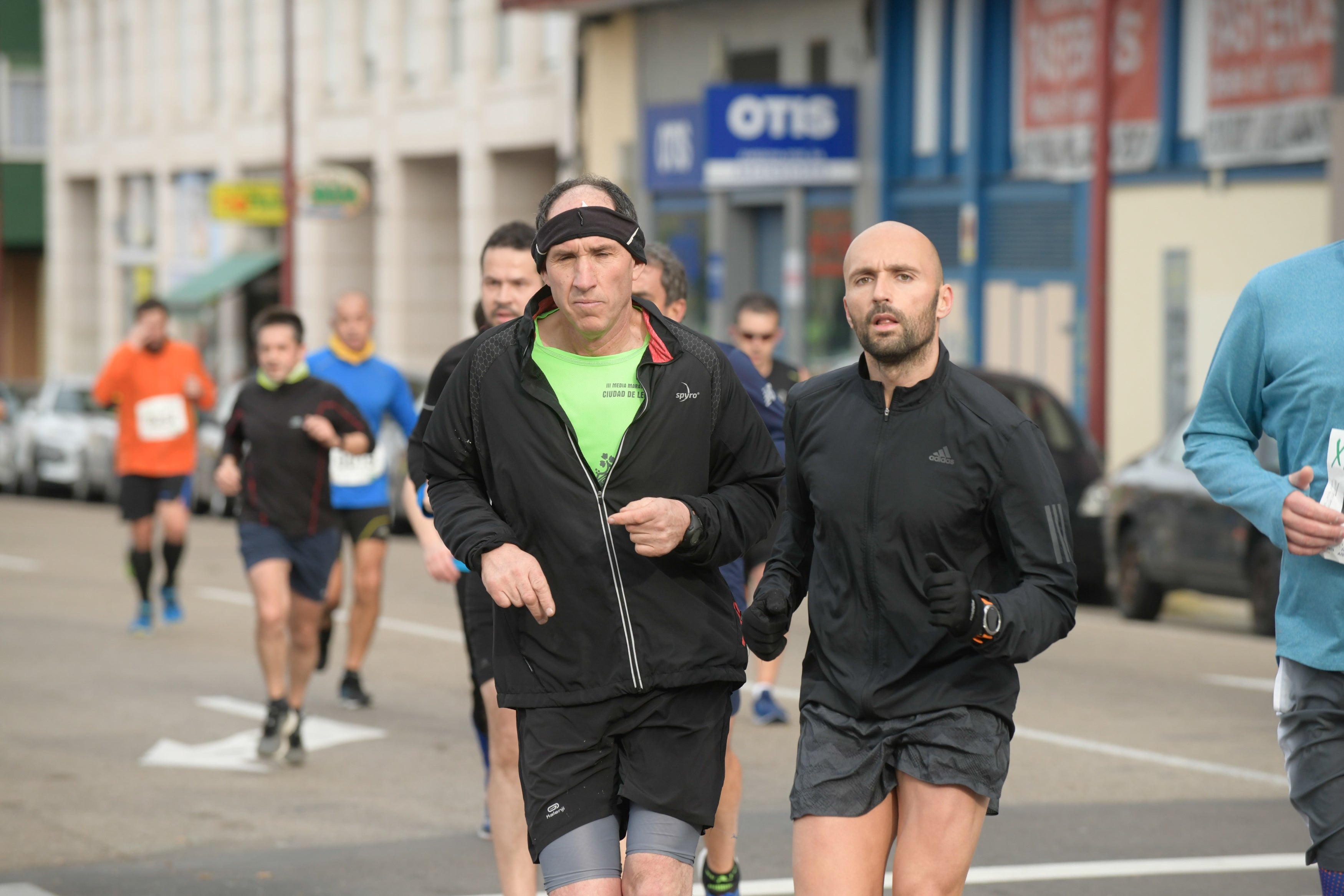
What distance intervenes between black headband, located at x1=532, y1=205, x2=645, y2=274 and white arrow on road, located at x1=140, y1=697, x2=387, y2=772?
5.24 m

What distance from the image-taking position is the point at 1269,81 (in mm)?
20062

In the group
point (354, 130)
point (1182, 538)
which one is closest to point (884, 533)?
point (1182, 538)

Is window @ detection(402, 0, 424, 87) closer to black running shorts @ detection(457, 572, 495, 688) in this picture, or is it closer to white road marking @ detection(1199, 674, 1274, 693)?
white road marking @ detection(1199, 674, 1274, 693)

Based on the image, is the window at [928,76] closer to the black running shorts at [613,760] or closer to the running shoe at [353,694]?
the running shoe at [353,694]

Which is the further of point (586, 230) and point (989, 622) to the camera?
point (586, 230)

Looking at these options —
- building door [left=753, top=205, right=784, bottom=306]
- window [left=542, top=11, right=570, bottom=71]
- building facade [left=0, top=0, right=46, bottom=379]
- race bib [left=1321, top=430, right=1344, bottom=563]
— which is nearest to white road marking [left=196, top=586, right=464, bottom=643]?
race bib [left=1321, top=430, right=1344, bottom=563]

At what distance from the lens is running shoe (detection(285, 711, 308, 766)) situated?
9.37 metres

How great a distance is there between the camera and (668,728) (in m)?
4.63

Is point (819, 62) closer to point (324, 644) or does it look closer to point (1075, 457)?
point (1075, 457)

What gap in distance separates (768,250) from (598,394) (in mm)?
23660

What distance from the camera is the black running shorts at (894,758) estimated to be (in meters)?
4.50

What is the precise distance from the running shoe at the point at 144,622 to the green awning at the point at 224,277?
25832 millimetres

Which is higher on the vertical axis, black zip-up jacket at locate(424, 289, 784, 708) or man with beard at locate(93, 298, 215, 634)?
Answer: black zip-up jacket at locate(424, 289, 784, 708)

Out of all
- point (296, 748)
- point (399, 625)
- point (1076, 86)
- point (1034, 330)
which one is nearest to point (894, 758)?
point (296, 748)
